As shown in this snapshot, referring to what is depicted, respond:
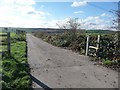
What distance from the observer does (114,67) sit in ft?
34.7

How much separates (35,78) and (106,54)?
636cm

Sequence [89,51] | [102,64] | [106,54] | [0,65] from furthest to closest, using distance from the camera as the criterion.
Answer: [89,51], [106,54], [102,64], [0,65]

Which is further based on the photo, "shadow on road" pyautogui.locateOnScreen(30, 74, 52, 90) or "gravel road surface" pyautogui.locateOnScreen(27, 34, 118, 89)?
"gravel road surface" pyautogui.locateOnScreen(27, 34, 118, 89)

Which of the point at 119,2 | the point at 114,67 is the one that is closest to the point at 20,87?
the point at 114,67

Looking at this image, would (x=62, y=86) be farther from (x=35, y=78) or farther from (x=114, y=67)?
(x=114, y=67)

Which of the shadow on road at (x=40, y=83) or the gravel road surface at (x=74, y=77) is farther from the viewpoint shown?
the gravel road surface at (x=74, y=77)

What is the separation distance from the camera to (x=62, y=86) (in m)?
7.21

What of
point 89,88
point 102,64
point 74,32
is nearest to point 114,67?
point 102,64

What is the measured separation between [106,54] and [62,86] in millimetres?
6764

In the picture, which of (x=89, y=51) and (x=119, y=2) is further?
(x=89, y=51)

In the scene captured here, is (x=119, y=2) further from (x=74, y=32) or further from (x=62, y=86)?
(x=74, y=32)

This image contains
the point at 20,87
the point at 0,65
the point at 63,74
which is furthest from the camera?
the point at 0,65

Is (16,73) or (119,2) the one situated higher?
(119,2)

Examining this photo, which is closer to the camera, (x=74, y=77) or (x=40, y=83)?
(x=40, y=83)
